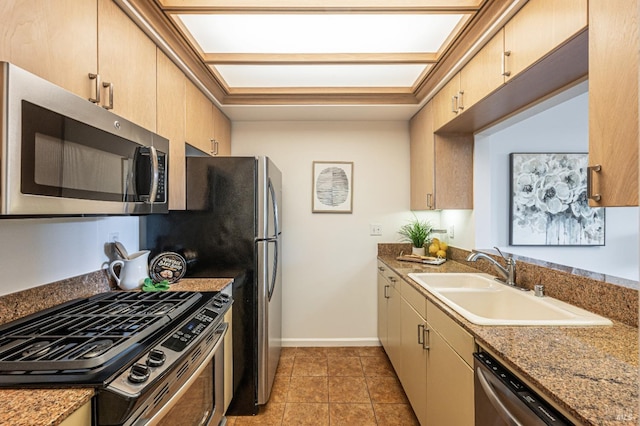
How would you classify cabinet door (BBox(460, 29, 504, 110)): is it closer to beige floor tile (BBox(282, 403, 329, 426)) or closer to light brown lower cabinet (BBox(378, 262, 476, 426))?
light brown lower cabinet (BBox(378, 262, 476, 426))

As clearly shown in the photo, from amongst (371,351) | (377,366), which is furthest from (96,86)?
(371,351)

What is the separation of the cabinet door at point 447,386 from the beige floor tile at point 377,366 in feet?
3.02

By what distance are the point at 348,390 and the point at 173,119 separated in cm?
224

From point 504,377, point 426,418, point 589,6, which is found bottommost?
point 426,418

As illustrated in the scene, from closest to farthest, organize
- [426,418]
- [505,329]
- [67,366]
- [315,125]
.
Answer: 1. [67,366]
2. [505,329]
3. [426,418]
4. [315,125]

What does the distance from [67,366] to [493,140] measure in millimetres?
2886

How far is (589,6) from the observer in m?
1.07

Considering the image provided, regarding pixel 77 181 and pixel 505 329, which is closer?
pixel 77 181

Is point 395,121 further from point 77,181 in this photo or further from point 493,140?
point 77,181

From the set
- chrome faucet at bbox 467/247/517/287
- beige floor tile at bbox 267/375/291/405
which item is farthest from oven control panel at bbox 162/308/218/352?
chrome faucet at bbox 467/247/517/287

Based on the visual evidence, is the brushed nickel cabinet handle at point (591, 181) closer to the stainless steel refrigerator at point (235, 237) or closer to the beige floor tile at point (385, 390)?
the stainless steel refrigerator at point (235, 237)


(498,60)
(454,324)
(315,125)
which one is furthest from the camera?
(315,125)

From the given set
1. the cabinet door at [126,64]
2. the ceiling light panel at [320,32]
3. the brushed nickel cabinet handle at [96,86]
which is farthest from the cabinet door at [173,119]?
the brushed nickel cabinet handle at [96,86]

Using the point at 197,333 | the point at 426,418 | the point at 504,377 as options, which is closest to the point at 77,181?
the point at 197,333
